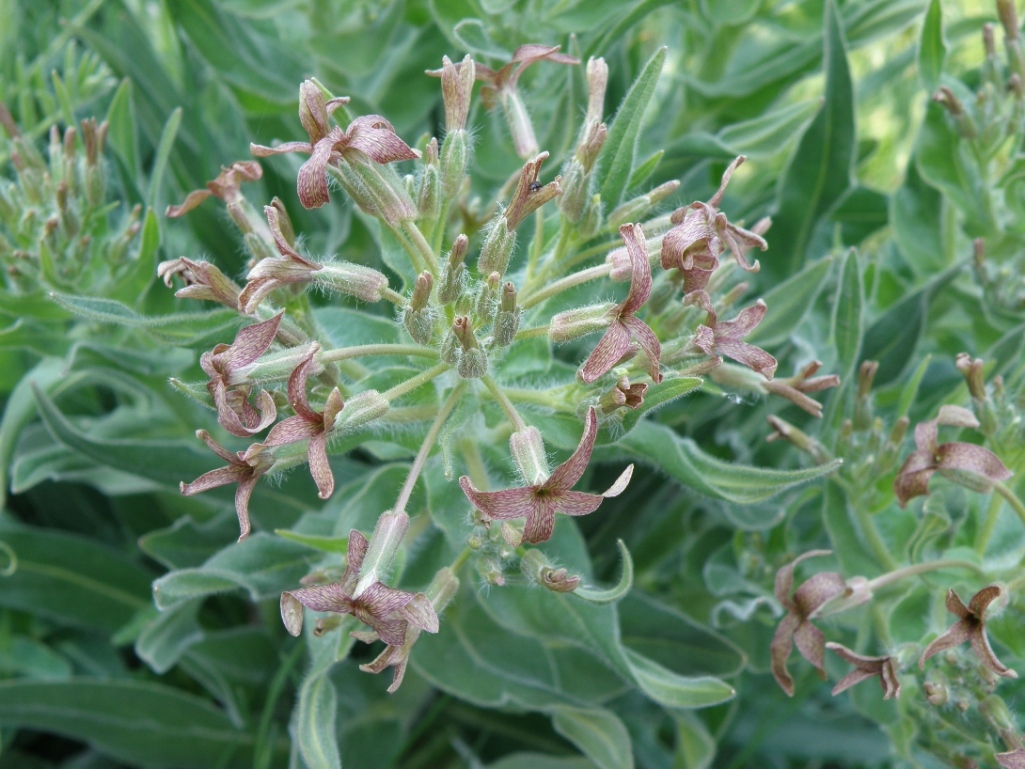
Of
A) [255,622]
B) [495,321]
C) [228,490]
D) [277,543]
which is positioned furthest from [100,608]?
[495,321]

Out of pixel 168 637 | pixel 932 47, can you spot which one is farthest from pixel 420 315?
pixel 932 47

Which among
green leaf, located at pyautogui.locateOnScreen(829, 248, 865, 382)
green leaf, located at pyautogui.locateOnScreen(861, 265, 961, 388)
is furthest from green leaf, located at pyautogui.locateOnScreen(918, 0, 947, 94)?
green leaf, located at pyautogui.locateOnScreen(829, 248, 865, 382)

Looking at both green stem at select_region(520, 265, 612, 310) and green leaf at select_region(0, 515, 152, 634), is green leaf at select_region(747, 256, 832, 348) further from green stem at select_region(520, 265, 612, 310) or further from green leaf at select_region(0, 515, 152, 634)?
green leaf at select_region(0, 515, 152, 634)

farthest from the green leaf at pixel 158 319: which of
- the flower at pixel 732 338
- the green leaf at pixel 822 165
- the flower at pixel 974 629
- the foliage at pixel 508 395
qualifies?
the green leaf at pixel 822 165

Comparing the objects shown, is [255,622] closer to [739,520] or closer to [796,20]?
[739,520]

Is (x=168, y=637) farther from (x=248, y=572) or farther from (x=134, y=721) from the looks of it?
(x=248, y=572)

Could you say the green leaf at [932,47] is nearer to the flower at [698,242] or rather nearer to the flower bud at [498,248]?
the flower at [698,242]
